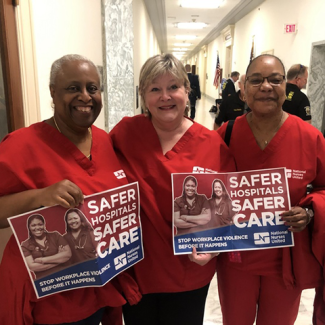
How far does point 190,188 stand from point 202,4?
27.4 feet

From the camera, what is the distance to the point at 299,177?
1.26m

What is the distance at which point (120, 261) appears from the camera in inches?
44.0

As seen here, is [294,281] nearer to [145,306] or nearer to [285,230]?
[285,230]

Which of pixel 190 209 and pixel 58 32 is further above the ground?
pixel 58 32

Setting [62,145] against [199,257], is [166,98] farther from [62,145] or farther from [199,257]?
[199,257]

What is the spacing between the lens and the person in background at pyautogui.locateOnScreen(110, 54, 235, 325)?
124 cm

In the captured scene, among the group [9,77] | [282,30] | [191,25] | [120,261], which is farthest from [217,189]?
[191,25]

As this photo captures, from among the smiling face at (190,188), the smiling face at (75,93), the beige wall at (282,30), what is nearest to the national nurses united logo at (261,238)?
the smiling face at (190,188)

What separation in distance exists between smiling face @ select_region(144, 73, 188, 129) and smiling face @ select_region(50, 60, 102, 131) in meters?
0.27

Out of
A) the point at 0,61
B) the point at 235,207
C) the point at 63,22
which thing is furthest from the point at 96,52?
the point at 235,207

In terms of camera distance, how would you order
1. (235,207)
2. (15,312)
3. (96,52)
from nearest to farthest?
(15,312)
(235,207)
(96,52)

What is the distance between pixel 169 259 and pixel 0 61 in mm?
1265

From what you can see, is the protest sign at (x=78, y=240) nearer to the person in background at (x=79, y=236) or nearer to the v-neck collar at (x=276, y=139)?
the person in background at (x=79, y=236)

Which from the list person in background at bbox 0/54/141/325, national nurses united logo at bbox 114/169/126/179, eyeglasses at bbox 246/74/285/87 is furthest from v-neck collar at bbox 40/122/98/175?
eyeglasses at bbox 246/74/285/87
